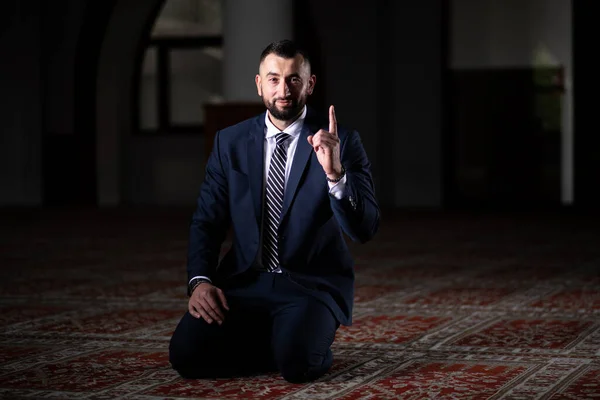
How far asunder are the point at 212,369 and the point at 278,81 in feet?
2.93

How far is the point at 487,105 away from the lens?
13805 mm

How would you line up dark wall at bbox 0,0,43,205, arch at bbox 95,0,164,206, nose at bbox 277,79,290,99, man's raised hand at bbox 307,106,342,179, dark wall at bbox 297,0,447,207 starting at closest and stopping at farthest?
1. man's raised hand at bbox 307,106,342,179
2. nose at bbox 277,79,290,99
3. dark wall at bbox 297,0,447,207
4. arch at bbox 95,0,164,206
5. dark wall at bbox 0,0,43,205

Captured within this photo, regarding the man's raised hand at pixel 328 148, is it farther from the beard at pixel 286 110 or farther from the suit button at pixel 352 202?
the beard at pixel 286 110

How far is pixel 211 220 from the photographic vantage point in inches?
132

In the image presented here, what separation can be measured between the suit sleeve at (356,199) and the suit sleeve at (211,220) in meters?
0.40

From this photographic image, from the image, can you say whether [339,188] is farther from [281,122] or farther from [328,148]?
[281,122]

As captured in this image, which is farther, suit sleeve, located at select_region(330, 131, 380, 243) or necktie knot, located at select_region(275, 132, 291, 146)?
necktie knot, located at select_region(275, 132, 291, 146)

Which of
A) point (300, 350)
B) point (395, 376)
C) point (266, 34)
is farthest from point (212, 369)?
point (266, 34)

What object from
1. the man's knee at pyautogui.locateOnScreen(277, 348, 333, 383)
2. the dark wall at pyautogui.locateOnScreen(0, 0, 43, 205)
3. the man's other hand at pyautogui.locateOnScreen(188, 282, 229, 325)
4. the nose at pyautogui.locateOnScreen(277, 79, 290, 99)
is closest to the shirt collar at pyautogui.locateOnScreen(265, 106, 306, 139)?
Result: the nose at pyautogui.locateOnScreen(277, 79, 290, 99)

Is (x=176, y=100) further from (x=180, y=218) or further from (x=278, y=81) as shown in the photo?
(x=278, y=81)

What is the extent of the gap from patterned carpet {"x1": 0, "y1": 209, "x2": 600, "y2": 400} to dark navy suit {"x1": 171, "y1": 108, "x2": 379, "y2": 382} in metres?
0.29

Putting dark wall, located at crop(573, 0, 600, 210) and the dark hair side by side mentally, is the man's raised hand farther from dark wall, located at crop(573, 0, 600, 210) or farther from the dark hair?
dark wall, located at crop(573, 0, 600, 210)

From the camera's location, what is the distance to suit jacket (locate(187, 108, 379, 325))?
3291 millimetres

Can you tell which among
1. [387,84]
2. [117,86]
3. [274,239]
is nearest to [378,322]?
[274,239]
